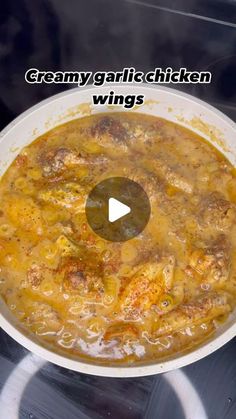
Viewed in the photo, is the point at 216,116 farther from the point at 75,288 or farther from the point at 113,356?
the point at 113,356

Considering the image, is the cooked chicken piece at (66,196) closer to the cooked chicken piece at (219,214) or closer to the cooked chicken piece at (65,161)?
the cooked chicken piece at (65,161)

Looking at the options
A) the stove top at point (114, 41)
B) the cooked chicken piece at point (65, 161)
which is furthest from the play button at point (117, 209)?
the stove top at point (114, 41)

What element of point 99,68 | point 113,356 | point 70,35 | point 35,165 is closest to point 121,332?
point 113,356

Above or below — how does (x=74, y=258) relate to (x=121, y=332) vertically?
above

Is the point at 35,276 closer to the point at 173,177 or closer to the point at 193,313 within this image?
the point at 193,313

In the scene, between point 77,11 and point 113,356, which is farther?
point 77,11

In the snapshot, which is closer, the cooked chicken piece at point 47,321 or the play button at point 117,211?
the cooked chicken piece at point 47,321

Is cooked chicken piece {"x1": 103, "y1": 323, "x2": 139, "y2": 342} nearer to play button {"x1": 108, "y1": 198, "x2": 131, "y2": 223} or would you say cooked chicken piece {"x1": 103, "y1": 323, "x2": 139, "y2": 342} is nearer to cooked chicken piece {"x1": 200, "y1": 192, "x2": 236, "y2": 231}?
play button {"x1": 108, "y1": 198, "x2": 131, "y2": 223}
